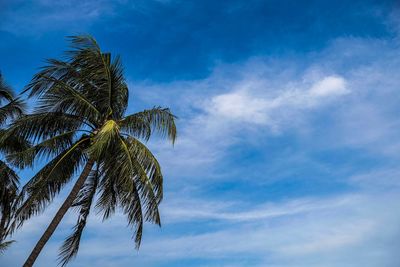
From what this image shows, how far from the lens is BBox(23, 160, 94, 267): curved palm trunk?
14133 millimetres

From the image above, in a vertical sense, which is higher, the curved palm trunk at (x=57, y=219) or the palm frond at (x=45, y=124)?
the palm frond at (x=45, y=124)

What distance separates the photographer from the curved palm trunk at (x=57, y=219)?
46.4ft

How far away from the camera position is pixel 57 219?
14.9m

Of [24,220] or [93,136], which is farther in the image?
[93,136]

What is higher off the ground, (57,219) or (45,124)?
(45,124)

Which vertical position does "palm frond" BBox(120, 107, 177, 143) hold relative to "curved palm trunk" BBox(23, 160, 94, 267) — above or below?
above

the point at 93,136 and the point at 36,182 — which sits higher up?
the point at 93,136

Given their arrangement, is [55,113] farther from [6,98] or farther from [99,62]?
[6,98]

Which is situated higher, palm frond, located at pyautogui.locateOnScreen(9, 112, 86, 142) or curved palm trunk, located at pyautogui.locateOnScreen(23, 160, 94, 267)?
palm frond, located at pyautogui.locateOnScreen(9, 112, 86, 142)

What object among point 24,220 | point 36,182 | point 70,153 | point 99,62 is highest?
point 99,62

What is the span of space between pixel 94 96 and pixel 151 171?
378cm

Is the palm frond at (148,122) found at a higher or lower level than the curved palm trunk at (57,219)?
higher

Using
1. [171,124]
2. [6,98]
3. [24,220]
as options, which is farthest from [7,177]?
[171,124]

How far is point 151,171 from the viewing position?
52.8ft
